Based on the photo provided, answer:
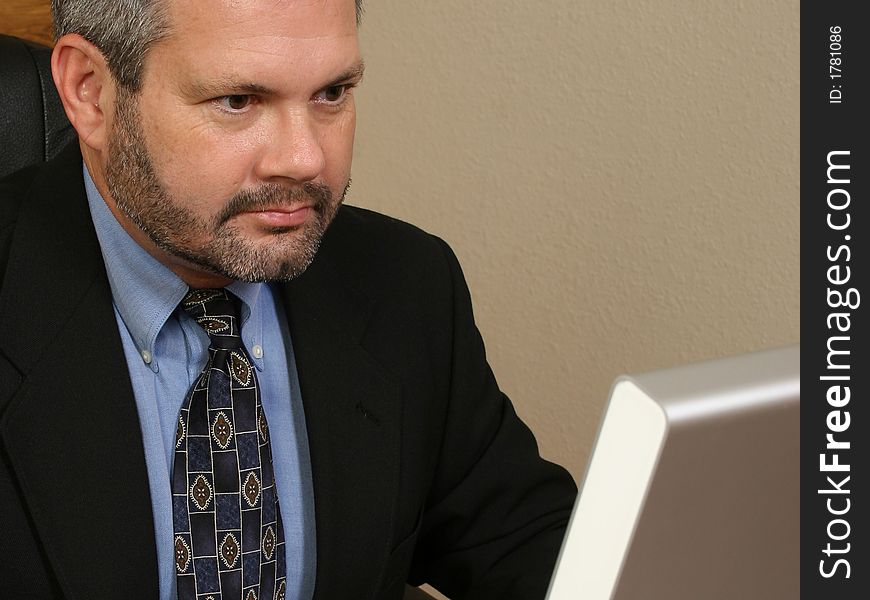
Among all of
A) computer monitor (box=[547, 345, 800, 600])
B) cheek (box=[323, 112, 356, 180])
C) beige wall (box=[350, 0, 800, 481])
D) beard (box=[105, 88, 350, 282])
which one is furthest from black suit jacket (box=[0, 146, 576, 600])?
computer monitor (box=[547, 345, 800, 600])

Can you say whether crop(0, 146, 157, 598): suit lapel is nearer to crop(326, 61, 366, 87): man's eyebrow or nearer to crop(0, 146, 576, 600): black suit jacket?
crop(0, 146, 576, 600): black suit jacket

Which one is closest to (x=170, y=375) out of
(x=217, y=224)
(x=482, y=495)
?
(x=217, y=224)

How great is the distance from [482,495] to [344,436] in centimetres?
20

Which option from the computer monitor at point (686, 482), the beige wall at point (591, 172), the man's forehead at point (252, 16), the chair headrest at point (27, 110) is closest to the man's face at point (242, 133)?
the man's forehead at point (252, 16)

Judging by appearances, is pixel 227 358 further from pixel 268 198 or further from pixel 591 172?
pixel 591 172

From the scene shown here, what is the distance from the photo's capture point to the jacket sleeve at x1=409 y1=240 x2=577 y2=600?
1325 millimetres

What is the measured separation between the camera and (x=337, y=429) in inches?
49.1

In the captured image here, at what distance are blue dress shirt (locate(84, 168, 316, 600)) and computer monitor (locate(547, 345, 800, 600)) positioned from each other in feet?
2.44

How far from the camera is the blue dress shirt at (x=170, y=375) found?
3.72 ft

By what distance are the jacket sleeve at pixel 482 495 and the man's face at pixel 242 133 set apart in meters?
0.35

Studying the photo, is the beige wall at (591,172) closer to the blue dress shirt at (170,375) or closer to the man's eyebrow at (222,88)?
the blue dress shirt at (170,375)
